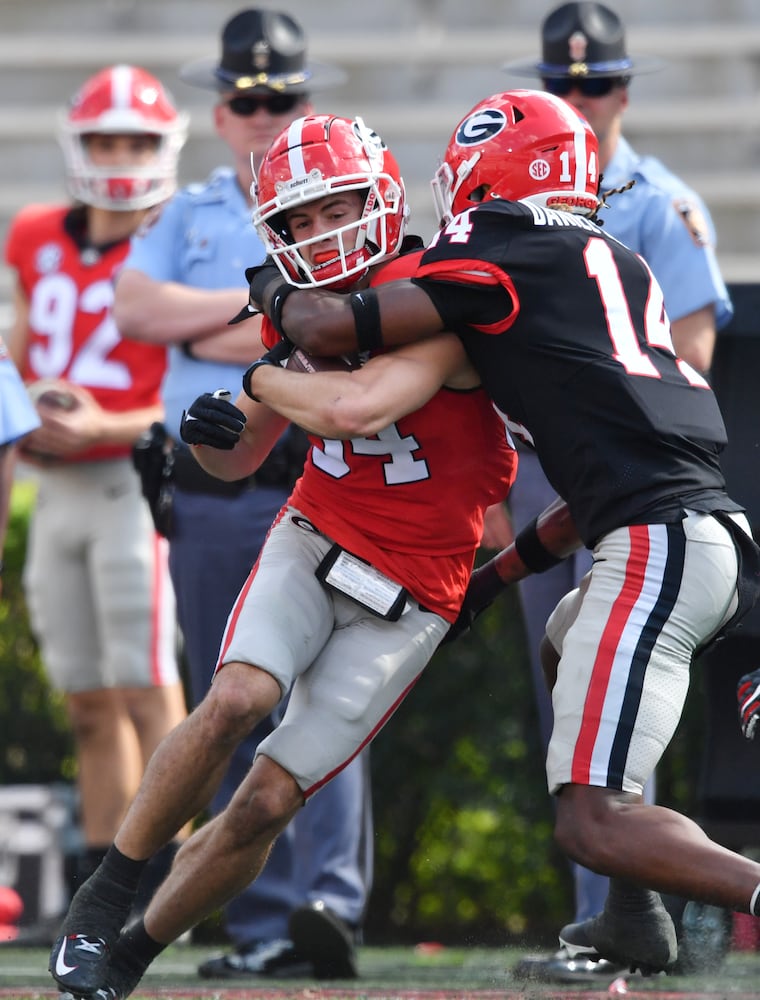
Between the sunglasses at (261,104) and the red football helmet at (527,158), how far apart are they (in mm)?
1433

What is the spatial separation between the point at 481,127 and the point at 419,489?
776 mm

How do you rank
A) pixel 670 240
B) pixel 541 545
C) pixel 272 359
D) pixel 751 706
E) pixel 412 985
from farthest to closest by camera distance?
pixel 670 240
pixel 412 985
pixel 541 545
pixel 272 359
pixel 751 706

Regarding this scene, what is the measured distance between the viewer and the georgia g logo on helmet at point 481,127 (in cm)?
390

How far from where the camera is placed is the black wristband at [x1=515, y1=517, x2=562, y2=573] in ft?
13.4

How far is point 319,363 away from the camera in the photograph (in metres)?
3.86

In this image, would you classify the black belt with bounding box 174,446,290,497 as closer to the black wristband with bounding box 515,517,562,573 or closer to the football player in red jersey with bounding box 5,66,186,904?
the football player in red jersey with bounding box 5,66,186,904

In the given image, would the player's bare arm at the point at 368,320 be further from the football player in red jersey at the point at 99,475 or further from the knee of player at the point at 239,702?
the football player in red jersey at the point at 99,475

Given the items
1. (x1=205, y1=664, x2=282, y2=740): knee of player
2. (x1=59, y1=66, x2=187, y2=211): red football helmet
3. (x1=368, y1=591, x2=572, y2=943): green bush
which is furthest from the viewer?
→ (x1=368, y1=591, x2=572, y2=943): green bush

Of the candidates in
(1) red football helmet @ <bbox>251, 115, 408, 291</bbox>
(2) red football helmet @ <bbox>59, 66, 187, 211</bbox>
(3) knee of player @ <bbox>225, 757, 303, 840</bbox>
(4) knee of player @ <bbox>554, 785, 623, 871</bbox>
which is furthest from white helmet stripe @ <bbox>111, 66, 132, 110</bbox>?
(4) knee of player @ <bbox>554, 785, 623, 871</bbox>

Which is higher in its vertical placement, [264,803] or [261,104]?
[261,104]

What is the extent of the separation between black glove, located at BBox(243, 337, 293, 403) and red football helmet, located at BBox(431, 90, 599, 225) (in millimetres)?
477

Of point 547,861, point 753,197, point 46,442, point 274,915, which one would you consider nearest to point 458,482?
point 274,915

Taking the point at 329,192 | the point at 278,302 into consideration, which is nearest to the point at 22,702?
the point at 278,302

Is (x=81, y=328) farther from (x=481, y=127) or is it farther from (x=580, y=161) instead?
(x=580, y=161)
